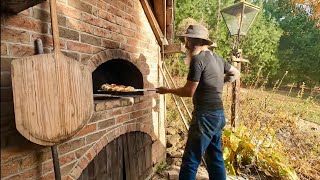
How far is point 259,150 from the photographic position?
13.4 feet

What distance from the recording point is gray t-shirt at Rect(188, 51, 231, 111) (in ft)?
8.89

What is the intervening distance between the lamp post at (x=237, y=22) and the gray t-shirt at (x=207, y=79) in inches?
48.5

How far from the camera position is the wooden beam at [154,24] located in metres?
3.43

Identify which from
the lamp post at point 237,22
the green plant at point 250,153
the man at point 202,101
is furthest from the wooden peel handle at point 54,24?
the green plant at point 250,153

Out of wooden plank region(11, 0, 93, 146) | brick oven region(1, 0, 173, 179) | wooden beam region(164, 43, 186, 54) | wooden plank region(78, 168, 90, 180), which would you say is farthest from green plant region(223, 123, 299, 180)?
wooden plank region(11, 0, 93, 146)

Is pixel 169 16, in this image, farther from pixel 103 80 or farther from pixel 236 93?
pixel 236 93

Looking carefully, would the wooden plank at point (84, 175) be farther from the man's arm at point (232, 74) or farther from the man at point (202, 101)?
the man's arm at point (232, 74)

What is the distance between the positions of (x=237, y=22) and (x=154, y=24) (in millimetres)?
1392

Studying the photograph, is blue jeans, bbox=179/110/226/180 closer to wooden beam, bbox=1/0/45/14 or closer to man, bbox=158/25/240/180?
man, bbox=158/25/240/180

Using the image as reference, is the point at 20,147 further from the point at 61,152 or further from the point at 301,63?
the point at 301,63

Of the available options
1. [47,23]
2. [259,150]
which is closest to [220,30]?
[259,150]

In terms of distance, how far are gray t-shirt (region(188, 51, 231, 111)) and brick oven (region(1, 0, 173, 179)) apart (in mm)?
777

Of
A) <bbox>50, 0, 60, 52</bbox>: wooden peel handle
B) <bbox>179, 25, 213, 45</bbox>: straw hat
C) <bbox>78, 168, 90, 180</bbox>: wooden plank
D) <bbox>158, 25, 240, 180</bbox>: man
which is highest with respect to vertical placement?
<bbox>179, 25, 213, 45</bbox>: straw hat

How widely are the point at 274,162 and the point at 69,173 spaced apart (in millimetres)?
3129
